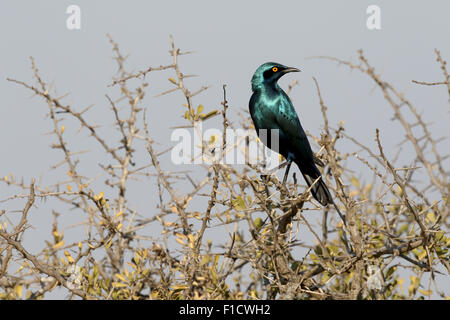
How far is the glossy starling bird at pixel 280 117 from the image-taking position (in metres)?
7.50

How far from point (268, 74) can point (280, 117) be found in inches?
19.8

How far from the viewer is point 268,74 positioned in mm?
7691

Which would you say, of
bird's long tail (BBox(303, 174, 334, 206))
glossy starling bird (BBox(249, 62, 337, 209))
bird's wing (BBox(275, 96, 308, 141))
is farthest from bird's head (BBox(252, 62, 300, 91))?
bird's long tail (BBox(303, 174, 334, 206))

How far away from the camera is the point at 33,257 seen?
17.3 feet

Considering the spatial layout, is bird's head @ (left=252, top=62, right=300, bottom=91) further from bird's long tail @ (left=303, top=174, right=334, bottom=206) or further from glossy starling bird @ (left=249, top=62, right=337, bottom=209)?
bird's long tail @ (left=303, top=174, right=334, bottom=206)

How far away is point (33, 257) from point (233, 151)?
1642mm

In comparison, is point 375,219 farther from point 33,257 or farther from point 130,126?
point 33,257

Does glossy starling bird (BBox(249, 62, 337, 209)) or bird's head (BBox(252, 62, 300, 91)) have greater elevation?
bird's head (BBox(252, 62, 300, 91))

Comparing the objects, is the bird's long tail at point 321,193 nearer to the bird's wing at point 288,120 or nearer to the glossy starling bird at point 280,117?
the glossy starling bird at point 280,117

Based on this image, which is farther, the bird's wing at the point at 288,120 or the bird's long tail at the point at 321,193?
the bird's wing at the point at 288,120

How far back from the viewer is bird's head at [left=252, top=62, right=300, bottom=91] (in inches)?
301

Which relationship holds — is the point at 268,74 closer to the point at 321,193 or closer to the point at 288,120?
the point at 288,120

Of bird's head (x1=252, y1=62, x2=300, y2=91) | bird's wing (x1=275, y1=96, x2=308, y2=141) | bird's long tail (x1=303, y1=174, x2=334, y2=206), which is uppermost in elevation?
bird's head (x1=252, y1=62, x2=300, y2=91)

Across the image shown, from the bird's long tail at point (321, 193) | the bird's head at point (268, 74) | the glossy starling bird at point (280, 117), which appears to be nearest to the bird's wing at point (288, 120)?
the glossy starling bird at point (280, 117)
